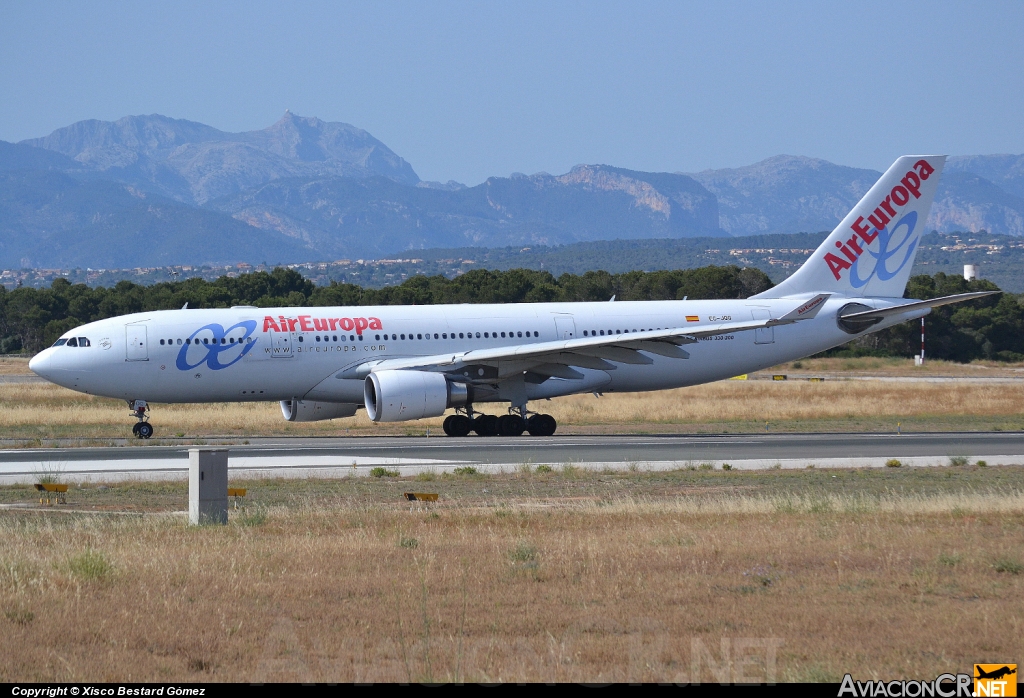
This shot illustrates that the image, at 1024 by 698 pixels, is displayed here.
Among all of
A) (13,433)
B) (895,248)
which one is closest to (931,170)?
(895,248)

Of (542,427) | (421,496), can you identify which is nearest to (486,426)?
(542,427)

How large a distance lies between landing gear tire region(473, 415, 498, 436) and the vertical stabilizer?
9.72 metres

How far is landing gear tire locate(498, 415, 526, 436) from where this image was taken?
32.7 m

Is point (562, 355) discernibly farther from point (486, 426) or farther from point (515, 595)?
point (515, 595)

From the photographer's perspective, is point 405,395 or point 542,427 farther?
point 542,427

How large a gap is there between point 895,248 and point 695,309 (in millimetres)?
6219

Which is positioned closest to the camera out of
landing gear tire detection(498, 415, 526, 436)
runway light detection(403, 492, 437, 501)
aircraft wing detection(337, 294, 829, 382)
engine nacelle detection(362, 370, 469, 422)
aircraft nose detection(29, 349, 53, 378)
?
runway light detection(403, 492, 437, 501)

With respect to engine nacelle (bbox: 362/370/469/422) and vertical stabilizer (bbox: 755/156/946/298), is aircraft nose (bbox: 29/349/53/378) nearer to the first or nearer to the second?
engine nacelle (bbox: 362/370/469/422)

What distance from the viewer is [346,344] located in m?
32.1

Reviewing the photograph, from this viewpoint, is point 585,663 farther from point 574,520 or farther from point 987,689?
point 574,520

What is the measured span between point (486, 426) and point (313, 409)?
4753mm

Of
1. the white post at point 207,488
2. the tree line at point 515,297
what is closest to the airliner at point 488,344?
the white post at point 207,488

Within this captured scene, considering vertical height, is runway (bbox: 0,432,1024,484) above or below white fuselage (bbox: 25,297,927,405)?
below

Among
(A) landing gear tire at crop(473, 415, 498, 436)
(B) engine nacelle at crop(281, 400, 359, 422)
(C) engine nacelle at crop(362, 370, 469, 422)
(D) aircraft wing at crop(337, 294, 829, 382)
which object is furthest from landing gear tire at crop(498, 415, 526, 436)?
(B) engine nacelle at crop(281, 400, 359, 422)
